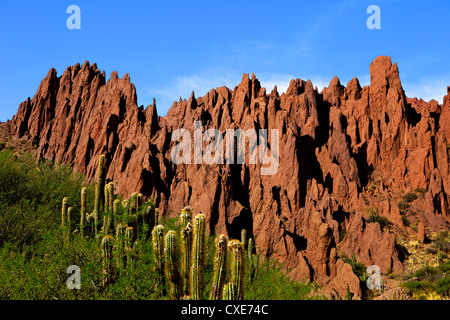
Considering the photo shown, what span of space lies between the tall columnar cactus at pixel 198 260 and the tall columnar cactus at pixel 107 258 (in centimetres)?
596

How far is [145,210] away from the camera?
25.3 meters

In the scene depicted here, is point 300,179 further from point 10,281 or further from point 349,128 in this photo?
point 10,281

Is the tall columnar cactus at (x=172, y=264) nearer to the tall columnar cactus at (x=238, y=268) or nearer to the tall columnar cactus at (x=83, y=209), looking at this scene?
the tall columnar cactus at (x=238, y=268)

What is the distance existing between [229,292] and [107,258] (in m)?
7.98

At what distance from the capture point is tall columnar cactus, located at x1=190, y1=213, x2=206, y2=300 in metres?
14.1

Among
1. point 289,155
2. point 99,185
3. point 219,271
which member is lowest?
point 219,271

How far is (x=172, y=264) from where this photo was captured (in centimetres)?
1492

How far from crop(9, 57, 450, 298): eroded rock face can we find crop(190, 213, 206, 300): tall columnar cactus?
24.4m

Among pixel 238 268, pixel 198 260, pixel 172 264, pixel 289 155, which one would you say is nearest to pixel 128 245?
pixel 172 264

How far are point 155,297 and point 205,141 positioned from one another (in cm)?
4605

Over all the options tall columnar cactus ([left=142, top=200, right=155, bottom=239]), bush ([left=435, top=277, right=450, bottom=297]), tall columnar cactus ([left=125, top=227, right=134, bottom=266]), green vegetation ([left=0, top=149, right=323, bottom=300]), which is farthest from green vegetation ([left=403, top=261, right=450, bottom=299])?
tall columnar cactus ([left=125, top=227, right=134, bottom=266])

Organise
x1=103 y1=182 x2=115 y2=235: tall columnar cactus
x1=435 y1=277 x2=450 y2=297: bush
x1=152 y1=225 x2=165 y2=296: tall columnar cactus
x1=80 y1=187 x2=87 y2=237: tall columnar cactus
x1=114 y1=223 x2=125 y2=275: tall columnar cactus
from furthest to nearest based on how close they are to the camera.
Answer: x1=435 y1=277 x2=450 y2=297: bush
x1=80 y1=187 x2=87 y2=237: tall columnar cactus
x1=103 y1=182 x2=115 y2=235: tall columnar cactus
x1=114 y1=223 x2=125 y2=275: tall columnar cactus
x1=152 y1=225 x2=165 y2=296: tall columnar cactus

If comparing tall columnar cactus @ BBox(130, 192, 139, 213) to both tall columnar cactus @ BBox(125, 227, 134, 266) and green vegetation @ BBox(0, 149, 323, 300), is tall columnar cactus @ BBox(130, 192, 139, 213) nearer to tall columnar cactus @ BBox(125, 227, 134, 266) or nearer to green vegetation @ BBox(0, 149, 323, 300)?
green vegetation @ BBox(0, 149, 323, 300)

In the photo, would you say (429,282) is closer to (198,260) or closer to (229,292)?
(198,260)
